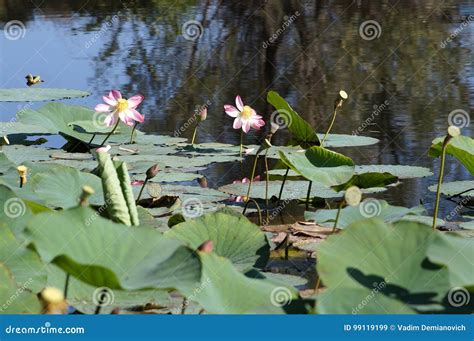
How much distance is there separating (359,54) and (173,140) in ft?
9.01

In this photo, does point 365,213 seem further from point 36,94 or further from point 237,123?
point 36,94

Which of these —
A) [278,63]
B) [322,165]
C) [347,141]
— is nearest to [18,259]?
[322,165]

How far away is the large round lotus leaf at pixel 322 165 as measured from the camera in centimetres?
267

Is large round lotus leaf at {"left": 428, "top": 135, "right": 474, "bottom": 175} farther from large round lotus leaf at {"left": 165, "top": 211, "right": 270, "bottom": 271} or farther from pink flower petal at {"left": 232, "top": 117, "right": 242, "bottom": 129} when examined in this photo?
large round lotus leaf at {"left": 165, "top": 211, "right": 270, "bottom": 271}

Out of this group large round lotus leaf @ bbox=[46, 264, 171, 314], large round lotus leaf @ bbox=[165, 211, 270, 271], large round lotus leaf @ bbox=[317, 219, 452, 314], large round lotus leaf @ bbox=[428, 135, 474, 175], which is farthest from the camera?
large round lotus leaf @ bbox=[428, 135, 474, 175]

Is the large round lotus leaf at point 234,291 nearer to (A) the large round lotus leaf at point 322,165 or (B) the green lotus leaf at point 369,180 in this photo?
(A) the large round lotus leaf at point 322,165

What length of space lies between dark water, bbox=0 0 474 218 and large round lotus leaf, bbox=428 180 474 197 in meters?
0.05

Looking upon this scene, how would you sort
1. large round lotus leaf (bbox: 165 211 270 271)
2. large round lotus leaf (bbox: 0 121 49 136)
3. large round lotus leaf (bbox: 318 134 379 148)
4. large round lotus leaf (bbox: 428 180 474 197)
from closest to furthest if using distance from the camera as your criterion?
1. large round lotus leaf (bbox: 165 211 270 271)
2. large round lotus leaf (bbox: 428 180 474 197)
3. large round lotus leaf (bbox: 318 134 379 148)
4. large round lotus leaf (bbox: 0 121 49 136)

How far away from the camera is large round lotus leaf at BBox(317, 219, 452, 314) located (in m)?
1.49

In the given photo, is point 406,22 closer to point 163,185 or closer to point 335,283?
point 163,185

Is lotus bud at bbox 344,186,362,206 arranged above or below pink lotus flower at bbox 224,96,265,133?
above

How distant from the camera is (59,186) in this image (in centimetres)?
230

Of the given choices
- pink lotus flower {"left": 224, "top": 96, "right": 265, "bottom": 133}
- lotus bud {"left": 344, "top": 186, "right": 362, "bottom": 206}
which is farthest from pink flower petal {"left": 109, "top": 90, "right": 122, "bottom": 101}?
lotus bud {"left": 344, "top": 186, "right": 362, "bottom": 206}

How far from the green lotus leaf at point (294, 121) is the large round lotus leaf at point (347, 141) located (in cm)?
28
